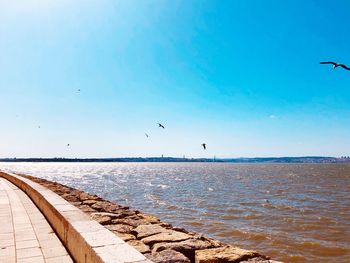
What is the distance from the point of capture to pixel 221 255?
464 centimetres

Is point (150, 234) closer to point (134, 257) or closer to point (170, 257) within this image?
point (170, 257)

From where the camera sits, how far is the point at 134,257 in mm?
3084

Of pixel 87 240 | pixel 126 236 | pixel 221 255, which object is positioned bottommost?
pixel 221 255

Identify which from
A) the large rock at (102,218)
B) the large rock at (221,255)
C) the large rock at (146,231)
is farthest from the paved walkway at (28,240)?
the large rock at (221,255)

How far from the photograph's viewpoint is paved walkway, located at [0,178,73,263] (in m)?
4.21

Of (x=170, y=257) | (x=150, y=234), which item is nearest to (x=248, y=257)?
(x=170, y=257)

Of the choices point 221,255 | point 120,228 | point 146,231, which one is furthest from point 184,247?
point 120,228

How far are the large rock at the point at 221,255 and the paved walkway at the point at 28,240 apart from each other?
1681 mm

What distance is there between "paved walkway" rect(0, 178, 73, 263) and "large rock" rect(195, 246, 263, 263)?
1.68 metres

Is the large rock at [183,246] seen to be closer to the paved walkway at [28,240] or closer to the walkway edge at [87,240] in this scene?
the walkway edge at [87,240]

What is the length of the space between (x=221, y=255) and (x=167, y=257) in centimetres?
88

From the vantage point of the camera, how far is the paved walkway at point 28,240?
4.21 m

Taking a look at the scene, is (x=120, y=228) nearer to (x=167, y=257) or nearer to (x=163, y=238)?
(x=163, y=238)

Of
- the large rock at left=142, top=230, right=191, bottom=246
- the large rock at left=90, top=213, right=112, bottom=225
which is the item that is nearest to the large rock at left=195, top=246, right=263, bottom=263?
the large rock at left=142, top=230, right=191, bottom=246
